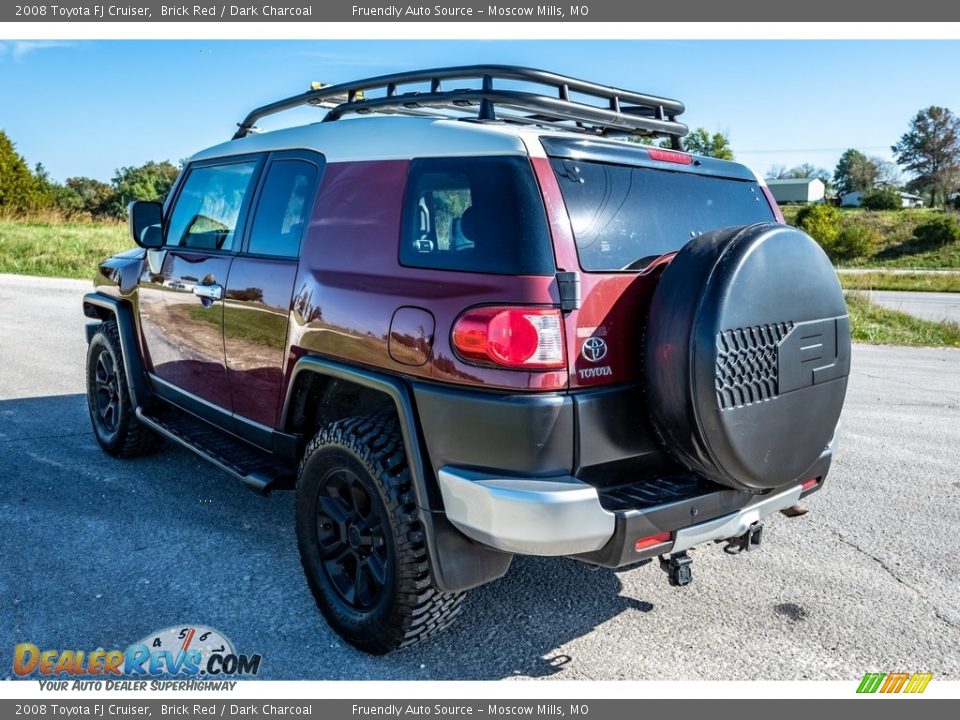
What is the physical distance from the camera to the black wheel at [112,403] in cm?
495

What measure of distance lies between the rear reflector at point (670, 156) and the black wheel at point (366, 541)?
1.53 m

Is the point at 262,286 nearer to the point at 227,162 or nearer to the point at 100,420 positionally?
the point at 227,162

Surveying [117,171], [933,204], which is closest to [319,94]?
[933,204]

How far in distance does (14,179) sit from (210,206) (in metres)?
40.8

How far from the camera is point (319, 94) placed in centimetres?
383

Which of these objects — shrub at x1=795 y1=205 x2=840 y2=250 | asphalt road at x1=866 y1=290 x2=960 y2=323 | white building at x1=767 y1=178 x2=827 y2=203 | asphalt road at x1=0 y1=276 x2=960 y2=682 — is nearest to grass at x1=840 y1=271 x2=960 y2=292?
asphalt road at x1=866 y1=290 x2=960 y2=323

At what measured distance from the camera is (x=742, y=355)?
8.27 ft

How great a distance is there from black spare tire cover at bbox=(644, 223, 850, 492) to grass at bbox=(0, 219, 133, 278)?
1828cm

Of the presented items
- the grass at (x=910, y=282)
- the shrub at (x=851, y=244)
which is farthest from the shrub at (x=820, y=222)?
the grass at (x=910, y=282)

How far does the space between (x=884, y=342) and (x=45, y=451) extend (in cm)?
1206

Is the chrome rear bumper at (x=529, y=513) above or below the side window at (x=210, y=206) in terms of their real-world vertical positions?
below

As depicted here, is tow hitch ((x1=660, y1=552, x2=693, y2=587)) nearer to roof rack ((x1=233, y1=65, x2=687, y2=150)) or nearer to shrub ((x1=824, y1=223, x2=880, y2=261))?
roof rack ((x1=233, y1=65, x2=687, y2=150))

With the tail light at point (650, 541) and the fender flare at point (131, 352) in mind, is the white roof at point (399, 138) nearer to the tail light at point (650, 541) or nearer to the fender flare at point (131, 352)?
the tail light at point (650, 541)

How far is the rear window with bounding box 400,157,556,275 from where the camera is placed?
99.3 inches
